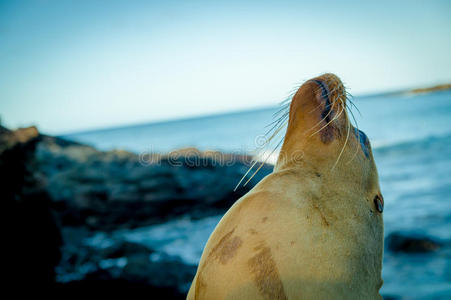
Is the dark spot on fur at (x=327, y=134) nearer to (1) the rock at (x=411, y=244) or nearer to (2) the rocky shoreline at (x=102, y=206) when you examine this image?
(2) the rocky shoreline at (x=102, y=206)

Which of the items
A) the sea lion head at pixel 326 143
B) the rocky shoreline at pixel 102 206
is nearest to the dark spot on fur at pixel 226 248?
the sea lion head at pixel 326 143

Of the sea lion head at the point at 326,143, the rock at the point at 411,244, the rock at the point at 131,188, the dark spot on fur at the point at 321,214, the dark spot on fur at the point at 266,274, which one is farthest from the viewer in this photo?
the rock at the point at 131,188

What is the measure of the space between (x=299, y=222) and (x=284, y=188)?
16 centimetres

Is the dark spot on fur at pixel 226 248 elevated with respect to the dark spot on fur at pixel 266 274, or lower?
elevated

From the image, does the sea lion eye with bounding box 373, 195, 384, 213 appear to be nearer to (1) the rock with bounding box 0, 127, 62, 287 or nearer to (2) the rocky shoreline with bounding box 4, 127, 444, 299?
(2) the rocky shoreline with bounding box 4, 127, 444, 299

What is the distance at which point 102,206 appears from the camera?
8547 millimetres

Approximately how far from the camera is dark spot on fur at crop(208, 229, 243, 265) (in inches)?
48.8

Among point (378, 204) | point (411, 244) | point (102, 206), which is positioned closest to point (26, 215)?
point (102, 206)

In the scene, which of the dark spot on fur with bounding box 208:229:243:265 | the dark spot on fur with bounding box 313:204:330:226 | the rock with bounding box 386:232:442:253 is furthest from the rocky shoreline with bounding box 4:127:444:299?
the dark spot on fur with bounding box 313:204:330:226

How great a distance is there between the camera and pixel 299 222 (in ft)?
4.19

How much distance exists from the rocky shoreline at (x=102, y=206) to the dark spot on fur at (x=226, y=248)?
9.37ft

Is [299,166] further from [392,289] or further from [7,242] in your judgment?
[7,242]

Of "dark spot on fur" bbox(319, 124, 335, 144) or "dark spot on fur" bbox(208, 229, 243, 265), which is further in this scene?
"dark spot on fur" bbox(319, 124, 335, 144)

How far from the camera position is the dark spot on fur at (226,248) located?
4.07 ft
